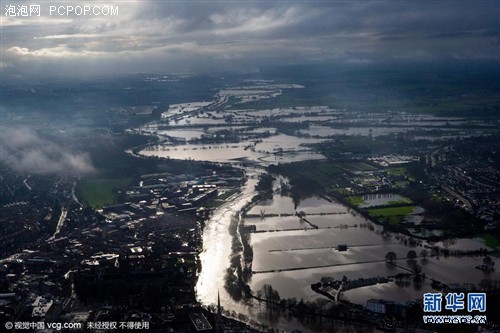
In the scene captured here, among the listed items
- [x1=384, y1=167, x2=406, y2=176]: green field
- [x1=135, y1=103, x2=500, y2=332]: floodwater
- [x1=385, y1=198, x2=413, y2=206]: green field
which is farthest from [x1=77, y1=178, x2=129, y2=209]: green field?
[x1=384, y1=167, x2=406, y2=176]: green field

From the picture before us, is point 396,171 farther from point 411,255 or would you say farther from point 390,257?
point 390,257

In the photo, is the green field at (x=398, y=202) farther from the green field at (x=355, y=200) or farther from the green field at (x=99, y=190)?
the green field at (x=99, y=190)

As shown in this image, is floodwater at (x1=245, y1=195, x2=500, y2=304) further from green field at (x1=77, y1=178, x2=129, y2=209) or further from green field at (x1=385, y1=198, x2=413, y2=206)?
green field at (x1=77, y1=178, x2=129, y2=209)

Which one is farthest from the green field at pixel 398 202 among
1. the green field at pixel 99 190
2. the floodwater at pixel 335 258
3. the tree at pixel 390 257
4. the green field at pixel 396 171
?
the green field at pixel 99 190

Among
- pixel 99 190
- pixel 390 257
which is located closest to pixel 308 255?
pixel 390 257

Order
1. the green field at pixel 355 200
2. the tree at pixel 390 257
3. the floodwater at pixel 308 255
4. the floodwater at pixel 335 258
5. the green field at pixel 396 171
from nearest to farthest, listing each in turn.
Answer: the floodwater at pixel 308 255 < the floodwater at pixel 335 258 < the tree at pixel 390 257 < the green field at pixel 355 200 < the green field at pixel 396 171

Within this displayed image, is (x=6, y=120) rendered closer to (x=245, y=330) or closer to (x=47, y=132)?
(x=47, y=132)
